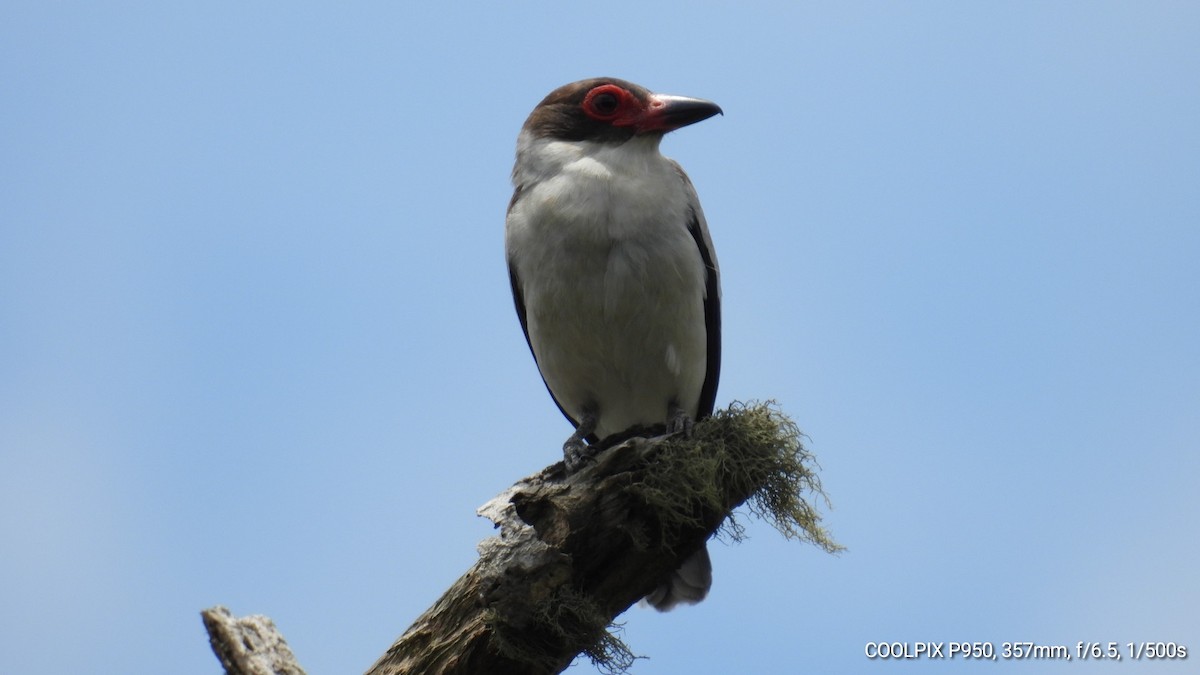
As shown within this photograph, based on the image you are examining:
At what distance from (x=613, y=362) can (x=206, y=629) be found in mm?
2329

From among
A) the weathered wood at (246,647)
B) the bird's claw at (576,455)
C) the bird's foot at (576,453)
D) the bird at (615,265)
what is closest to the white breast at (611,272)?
the bird at (615,265)

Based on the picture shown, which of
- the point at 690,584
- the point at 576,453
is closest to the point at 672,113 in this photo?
the point at 576,453

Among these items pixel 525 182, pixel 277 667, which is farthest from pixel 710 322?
pixel 277 667

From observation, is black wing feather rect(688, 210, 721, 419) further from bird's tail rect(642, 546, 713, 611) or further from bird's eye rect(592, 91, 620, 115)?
bird's tail rect(642, 546, 713, 611)

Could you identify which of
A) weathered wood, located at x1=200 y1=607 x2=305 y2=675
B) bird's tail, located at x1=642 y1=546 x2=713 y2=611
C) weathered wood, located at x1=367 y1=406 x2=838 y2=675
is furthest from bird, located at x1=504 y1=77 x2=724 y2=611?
weathered wood, located at x1=200 y1=607 x2=305 y2=675

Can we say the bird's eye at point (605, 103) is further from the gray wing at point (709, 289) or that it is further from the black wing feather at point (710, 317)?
the black wing feather at point (710, 317)

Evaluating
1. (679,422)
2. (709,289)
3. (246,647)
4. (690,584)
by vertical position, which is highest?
(709,289)

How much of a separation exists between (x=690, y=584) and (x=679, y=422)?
36.0 inches

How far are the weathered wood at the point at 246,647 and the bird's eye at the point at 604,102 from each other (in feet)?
10.2

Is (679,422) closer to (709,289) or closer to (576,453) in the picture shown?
(576,453)

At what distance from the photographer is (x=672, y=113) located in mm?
6215

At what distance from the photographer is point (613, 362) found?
19.6 ft

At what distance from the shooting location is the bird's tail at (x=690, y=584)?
596 cm

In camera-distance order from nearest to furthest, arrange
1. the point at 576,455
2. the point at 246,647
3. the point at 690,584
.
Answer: the point at 246,647 < the point at 576,455 < the point at 690,584
